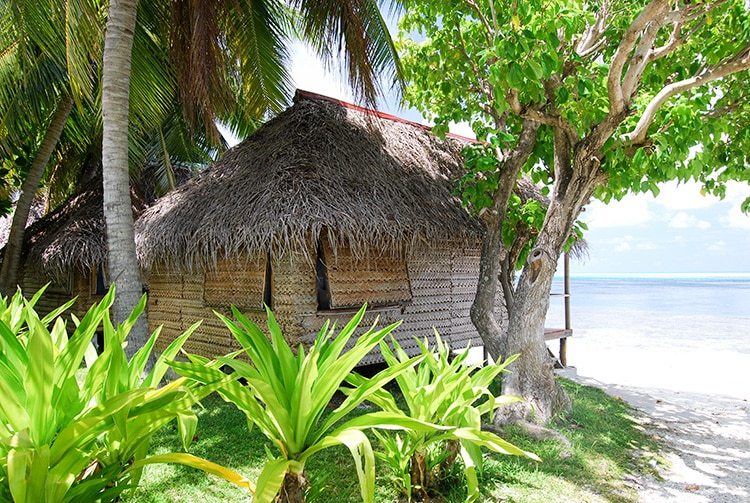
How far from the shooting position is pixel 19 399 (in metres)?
1.51

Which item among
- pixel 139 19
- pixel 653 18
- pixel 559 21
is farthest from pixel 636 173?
pixel 139 19

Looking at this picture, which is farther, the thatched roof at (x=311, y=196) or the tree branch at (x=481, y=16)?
the thatched roof at (x=311, y=196)

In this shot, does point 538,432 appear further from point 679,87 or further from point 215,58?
point 215,58

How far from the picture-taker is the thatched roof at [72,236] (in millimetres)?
6773

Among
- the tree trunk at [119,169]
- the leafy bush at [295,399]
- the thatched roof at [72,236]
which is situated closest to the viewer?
the leafy bush at [295,399]

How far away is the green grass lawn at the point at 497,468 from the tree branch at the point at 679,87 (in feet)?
8.03

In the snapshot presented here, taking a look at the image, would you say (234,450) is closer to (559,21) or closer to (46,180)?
(559,21)

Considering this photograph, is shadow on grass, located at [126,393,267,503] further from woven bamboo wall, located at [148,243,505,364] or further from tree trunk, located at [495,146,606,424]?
Result: tree trunk, located at [495,146,606,424]

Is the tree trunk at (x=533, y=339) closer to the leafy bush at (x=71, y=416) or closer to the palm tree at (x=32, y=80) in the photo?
the leafy bush at (x=71, y=416)

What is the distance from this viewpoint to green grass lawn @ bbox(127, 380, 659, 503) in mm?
2789

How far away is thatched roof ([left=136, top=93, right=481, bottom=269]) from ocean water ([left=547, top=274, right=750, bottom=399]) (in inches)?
173

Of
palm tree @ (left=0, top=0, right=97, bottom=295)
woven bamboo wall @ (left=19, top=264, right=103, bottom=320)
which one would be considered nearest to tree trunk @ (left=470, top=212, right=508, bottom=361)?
palm tree @ (left=0, top=0, right=97, bottom=295)

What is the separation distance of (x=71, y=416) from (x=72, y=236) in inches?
250

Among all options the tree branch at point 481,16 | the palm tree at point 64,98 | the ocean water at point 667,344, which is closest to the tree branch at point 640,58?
the tree branch at point 481,16
